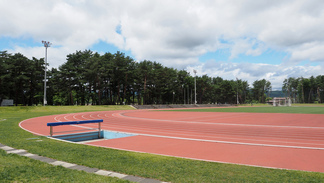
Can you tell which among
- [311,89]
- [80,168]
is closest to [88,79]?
[80,168]

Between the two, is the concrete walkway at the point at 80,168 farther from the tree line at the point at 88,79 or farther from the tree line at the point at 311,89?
the tree line at the point at 311,89

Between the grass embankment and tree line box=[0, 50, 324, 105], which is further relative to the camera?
tree line box=[0, 50, 324, 105]

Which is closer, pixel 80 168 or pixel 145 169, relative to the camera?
pixel 145 169

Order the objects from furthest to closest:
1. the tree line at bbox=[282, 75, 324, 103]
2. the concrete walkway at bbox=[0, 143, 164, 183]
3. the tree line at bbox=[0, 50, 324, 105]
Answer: the tree line at bbox=[282, 75, 324, 103], the tree line at bbox=[0, 50, 324, 105], the concrete walkway at bbox=[0, 143, 164, 183]

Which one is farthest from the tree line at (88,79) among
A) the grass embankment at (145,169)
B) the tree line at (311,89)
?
the tree line at (311,89)

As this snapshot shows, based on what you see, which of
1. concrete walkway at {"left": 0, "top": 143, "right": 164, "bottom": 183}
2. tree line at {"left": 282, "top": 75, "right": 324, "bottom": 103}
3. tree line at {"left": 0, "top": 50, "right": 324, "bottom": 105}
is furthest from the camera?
tree line at {"left": 282, "top": 75, "right": 324, "bottom": 103}

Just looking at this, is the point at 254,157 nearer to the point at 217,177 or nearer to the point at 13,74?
the point at 217,177

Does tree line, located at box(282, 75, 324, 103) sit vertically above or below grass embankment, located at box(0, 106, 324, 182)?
above

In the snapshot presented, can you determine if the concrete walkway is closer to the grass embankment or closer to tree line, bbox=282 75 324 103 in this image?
the grass embankment

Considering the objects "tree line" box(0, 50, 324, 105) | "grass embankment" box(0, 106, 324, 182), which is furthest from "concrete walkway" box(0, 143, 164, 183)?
"tree line" box(0, 50, 324, 105)

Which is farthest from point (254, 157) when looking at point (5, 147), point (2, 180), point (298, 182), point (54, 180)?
point (5, 147)

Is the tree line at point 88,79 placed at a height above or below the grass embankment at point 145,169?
above

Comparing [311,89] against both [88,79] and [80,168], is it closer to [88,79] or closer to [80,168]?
[88,79]

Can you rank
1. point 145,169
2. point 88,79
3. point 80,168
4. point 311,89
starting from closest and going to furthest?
point 145,169 → point 80,168 → point 88,79 → point 311,89
